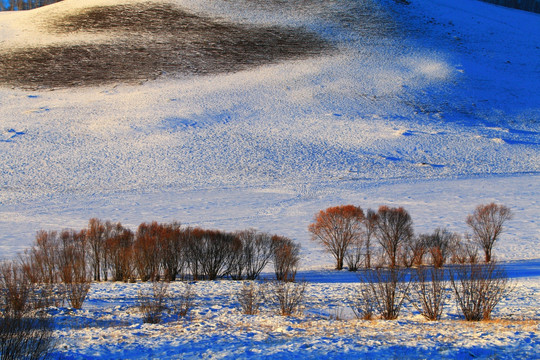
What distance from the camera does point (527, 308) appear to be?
12.2 metres

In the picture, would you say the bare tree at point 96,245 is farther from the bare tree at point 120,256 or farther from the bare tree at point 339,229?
the bare tree at point 339,229

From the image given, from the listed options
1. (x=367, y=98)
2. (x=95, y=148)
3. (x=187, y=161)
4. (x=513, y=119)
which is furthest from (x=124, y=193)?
(x=513, y=119)

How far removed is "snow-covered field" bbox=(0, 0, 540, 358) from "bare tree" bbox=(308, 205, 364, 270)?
42.7 inches

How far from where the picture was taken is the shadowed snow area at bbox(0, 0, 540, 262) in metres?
31.0

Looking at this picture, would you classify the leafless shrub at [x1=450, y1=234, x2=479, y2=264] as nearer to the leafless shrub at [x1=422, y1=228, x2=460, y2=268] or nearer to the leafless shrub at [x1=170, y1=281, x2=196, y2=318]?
the leafless shrub at [x1=422, y1=228, x2=460, y2=268]

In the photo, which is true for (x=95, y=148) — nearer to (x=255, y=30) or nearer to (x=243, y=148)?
(x=243, y=148)

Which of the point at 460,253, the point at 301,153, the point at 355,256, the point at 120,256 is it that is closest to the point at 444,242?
the point at 460,253

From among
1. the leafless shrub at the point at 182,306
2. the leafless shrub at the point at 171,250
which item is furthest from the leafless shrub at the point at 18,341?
the leafless shrub at the point at 171,250

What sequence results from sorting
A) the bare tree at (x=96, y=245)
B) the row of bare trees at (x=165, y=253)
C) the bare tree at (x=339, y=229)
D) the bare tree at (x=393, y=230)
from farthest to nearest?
the bare tree at (x=393, y=230), the bare tree at (x=339, y=229), the bare tree at (x=96, y=245), the row of bare trees at (x=165, y=253)

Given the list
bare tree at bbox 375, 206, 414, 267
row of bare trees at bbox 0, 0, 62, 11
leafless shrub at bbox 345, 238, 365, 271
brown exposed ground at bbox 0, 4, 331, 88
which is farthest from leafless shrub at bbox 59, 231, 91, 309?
row of bare trees at bbox 0, 0, 62, 11

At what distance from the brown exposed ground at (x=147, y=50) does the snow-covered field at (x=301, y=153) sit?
1.64m

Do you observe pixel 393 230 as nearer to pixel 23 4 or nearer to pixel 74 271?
pixel 74 271

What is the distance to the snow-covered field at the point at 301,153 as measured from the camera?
8.83m

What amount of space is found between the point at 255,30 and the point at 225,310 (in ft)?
210
